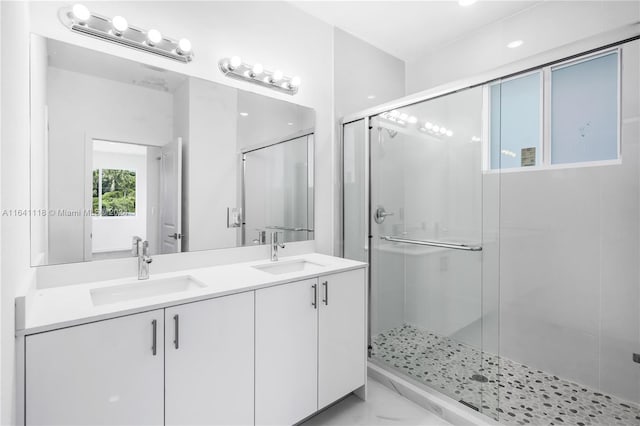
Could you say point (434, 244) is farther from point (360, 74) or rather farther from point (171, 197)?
point (171, 197)

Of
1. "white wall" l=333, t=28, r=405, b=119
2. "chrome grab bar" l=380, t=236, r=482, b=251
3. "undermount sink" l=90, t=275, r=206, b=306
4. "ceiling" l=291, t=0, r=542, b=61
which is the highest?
"ceiling" l=291, t=0, r=542, b=61

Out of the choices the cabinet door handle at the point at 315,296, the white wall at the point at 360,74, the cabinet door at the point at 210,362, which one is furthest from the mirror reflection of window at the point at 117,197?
the white wall at the point at 360,74

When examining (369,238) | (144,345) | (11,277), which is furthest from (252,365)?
(369,238)

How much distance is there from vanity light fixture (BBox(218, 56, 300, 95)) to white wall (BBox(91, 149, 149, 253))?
715 millimetres

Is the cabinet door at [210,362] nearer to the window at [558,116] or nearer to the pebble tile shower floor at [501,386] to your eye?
the pebble tile shower floor at [501,386]

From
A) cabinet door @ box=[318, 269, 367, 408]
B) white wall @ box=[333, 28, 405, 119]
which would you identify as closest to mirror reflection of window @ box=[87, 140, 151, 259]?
cabinet door @ box=[318, 269, 367, 408]

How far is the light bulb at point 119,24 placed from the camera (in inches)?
58.4

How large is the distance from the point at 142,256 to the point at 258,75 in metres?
1.27

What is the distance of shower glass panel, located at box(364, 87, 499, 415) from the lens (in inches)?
80.0

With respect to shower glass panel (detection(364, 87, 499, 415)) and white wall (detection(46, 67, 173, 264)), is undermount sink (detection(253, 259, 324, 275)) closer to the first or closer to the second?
shower glass panel (detection(364, 87, 499, 415))

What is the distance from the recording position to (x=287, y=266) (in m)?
2.03

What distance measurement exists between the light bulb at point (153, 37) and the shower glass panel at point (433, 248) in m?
1.46

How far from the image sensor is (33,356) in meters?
0.96

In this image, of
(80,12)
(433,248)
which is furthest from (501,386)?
(80,12)
